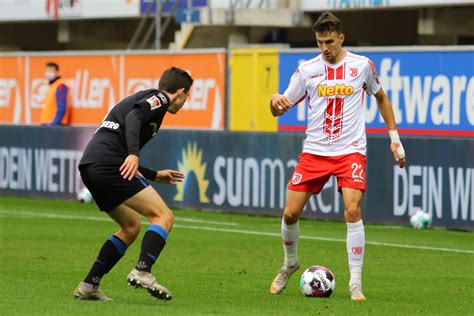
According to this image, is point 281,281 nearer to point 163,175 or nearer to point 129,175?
point 163,175

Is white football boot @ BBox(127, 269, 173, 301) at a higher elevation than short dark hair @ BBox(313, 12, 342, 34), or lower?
lower

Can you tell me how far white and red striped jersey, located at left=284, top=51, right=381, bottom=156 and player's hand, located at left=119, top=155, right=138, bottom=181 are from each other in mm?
1874

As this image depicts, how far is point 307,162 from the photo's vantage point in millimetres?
11469

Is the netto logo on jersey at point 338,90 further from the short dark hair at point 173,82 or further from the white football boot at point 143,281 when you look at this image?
the white football boot at point 143,281

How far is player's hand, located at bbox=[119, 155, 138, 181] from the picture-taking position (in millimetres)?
10055

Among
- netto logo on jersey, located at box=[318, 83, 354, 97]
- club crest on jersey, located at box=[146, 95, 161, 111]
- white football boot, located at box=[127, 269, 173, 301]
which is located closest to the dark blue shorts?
club crest on jersey, located at box=[146, 95, 161, 111]

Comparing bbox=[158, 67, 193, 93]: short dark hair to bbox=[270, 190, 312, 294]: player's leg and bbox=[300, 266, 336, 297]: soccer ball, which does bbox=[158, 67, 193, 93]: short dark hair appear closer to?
bbox=[270, 190, 312, 294]: player's leg

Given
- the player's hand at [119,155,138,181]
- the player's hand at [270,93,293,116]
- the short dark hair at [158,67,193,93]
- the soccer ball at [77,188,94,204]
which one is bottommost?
the soccer ball at [77,188,94,204]

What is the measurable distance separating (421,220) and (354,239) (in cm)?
742

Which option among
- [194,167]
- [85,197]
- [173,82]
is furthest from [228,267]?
[85,197]

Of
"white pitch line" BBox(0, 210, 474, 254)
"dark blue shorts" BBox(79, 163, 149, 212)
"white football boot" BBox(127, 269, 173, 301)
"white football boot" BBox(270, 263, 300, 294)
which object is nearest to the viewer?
"white football boot" BBox(127, 269, 173, 301)

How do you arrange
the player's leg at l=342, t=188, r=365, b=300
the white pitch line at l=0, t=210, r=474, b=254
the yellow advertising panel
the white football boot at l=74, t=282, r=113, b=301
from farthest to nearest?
the yellow advertising panel < the white pitch line at l=0, t=210, r=474, b=254 < the player's leg at l=342, t=188, r=365, b=300 < the white football boot at l=74, t=282, r=113, b=301

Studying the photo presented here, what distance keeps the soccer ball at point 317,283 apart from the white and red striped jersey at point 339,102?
0.93m

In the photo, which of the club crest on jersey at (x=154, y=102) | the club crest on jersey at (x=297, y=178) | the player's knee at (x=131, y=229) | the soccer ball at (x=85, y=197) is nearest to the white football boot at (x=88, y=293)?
the player's knee at (x=131, y=229)
